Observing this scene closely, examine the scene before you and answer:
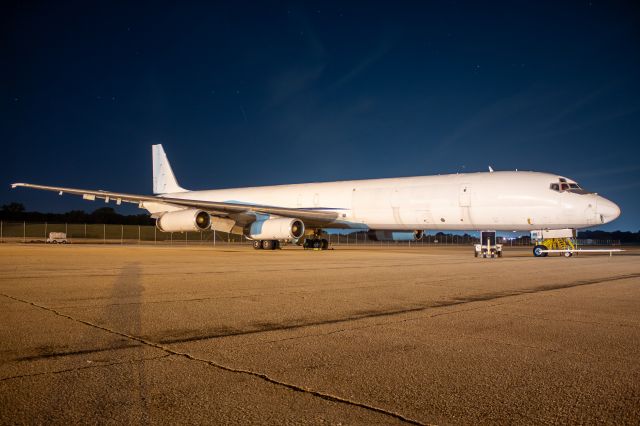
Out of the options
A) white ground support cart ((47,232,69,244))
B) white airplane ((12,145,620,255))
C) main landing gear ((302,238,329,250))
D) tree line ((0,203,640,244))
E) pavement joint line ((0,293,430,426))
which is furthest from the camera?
tree line ((0,203,640,244))

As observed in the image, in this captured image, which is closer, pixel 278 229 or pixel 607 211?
pixel 607 211

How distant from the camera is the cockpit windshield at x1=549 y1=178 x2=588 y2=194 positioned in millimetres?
17578

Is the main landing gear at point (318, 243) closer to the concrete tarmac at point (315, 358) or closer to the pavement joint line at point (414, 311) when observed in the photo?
the pavement joint line at point (414, 311)

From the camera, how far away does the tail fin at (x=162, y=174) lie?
32.9m

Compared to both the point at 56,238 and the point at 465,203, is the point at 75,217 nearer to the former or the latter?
the point at 56,238

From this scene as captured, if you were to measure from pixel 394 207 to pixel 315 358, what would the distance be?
1792cm

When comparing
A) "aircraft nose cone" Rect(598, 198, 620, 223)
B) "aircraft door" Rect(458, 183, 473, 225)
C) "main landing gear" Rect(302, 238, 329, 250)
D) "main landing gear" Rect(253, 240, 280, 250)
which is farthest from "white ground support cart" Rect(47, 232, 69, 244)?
"aircraft nose cone" Rect(598, 198, 620, 223)

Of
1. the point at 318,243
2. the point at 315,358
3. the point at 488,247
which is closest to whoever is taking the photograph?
the point at 315,358

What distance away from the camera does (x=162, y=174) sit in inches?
1309

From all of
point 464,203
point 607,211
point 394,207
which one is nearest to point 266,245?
point 394,207

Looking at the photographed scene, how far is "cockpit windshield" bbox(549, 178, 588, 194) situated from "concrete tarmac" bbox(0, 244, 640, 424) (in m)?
12.1

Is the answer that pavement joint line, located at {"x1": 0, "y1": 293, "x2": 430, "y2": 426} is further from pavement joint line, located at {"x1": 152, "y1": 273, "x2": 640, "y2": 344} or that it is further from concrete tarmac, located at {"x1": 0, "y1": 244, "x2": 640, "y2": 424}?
pavement joint line, located at {"x1": 152, "y1": 273, "x2": 640, "y2": 344}

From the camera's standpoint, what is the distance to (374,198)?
21.8 meters

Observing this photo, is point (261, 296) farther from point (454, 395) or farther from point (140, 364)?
point (454, 395)
